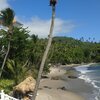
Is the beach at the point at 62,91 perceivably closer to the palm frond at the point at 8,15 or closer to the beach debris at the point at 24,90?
the beach debris at the point at 24,90

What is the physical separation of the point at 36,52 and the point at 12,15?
1892 centimetres

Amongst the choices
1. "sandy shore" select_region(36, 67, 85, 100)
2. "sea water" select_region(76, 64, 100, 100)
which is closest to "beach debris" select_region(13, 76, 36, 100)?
"sandy shore" select_region(36, 67, 85, 100)

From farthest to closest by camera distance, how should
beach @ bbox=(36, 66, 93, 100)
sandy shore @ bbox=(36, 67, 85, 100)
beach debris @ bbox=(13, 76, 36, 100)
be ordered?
beach @ bbox=(36, 66, 93, 100) < sandy shore @ bbox=(36, 67, 85, 100) < beach debris @ bbox=(13, 76, 36, 100)

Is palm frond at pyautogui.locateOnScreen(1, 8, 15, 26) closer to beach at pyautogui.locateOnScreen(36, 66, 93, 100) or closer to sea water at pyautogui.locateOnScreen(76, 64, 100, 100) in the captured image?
beach at pyautogui.locateOnScreen(36, 66, 93, 100)

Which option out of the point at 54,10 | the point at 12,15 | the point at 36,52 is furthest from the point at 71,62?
the point at 54,10

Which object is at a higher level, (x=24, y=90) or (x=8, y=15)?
(x=8, y=15)

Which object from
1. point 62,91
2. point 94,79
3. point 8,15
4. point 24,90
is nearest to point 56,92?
point 62,91

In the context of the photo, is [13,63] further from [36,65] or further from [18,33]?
[36,65]

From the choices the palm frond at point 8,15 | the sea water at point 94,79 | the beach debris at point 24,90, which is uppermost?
the palm frond at point 8,15

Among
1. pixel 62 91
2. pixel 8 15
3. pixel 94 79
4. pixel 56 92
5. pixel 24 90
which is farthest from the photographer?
pixel 94 79

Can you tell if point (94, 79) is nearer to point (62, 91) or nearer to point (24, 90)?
point (62, 91)

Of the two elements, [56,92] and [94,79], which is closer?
[56,92]

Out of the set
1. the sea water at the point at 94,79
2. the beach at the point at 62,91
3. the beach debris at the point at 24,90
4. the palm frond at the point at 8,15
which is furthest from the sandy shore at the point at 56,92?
the palm frond at the point at 8,15

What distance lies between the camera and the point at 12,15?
36.6 m
